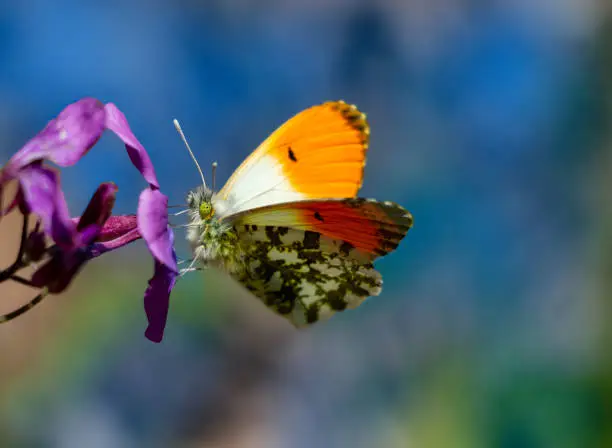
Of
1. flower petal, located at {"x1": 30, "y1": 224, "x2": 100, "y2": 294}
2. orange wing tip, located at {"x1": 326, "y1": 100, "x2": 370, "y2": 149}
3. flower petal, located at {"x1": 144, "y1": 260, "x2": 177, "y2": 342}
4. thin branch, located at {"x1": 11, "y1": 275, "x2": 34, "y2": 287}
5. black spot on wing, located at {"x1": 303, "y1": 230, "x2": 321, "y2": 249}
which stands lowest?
thin branch, located at {"x1": 11, "y1": 275, "x2": 34, "y2": 287}

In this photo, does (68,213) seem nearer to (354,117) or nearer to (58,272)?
(58,272)

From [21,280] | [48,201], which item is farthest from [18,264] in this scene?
[48,201]

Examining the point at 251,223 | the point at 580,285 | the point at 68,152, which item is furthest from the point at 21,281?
the point at 580,285

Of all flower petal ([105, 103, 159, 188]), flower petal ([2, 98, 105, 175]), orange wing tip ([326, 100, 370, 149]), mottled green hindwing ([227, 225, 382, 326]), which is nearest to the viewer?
flower petal ([2, 98, 105, 175])

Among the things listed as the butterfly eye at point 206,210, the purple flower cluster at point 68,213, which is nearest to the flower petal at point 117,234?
the purple flower cluster at point 68,213

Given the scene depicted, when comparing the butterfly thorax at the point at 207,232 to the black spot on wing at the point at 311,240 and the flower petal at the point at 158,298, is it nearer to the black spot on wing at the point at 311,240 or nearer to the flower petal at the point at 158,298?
the black spot on wing at the point at 311,240

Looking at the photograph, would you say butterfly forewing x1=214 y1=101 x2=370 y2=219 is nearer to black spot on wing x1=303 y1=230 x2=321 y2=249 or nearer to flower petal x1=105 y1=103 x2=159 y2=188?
black spot on wing x1=303 y1=230 x2=321 y2=249

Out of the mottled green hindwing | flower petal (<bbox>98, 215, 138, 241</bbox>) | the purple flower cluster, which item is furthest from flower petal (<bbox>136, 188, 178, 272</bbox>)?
the mottled green hindwing
